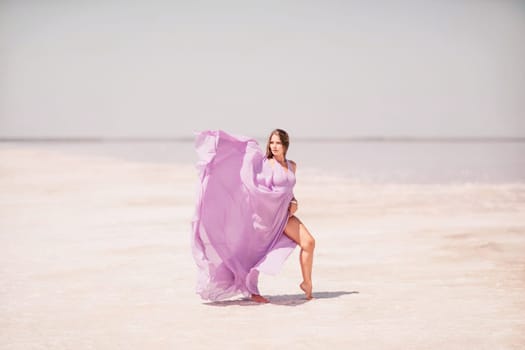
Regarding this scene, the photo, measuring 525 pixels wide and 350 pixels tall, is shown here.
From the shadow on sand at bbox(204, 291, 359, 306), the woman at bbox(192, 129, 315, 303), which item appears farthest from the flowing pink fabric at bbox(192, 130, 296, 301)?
the shadow on sand at bbox(204, 291, 359, 306)

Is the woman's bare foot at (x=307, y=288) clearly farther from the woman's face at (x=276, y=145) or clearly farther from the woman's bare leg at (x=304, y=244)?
the woman's face at (x=276, y=145)

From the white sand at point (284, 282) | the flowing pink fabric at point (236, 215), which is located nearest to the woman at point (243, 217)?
the flowing pink fabric at point (236, 215)

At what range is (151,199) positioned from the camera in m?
20.4

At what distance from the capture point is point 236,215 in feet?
28.2

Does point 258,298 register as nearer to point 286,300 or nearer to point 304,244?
point 286,300

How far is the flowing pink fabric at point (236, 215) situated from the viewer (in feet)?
27.7

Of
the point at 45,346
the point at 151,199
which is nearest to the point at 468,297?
the point at 45,346

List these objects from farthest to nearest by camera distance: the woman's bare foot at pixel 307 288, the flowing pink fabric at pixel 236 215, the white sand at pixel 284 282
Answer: the woman's bare foot at pixel 307 288, the flowing pink fabric at pixel 236 215, the white sand at pixel 284 282

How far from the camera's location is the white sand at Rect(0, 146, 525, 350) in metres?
7.03

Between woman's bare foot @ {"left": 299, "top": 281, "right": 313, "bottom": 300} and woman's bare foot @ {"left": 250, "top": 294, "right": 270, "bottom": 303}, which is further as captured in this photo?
woman's bare foot @ {"left": 299, "top": 281, "right": 313, "bottom": 300}

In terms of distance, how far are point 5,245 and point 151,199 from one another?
789 cm

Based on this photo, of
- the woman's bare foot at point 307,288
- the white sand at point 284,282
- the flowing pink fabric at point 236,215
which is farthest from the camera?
the woman's bare foot at point 307,288

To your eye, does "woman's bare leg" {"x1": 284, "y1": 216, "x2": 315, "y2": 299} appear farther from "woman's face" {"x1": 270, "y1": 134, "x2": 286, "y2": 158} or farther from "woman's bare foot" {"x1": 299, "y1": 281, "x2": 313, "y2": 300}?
"woman's face" {"x1": 270, "y1": 134, "x2": 286, "y2": 158}

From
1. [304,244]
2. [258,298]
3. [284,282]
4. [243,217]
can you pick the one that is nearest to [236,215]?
[243,217]
